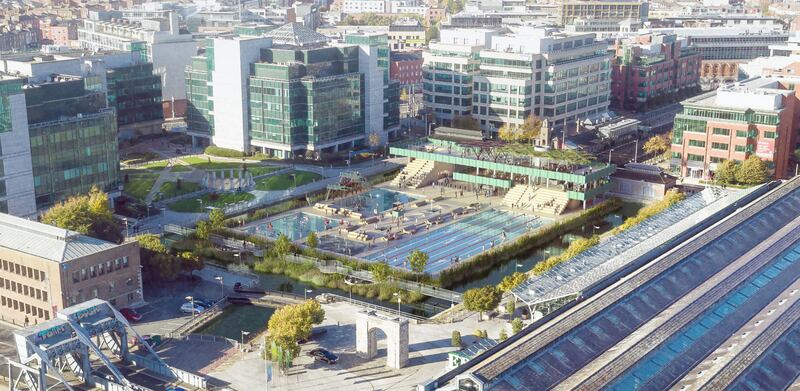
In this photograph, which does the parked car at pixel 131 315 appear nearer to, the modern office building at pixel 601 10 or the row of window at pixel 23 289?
the row of window at pixel 23 289

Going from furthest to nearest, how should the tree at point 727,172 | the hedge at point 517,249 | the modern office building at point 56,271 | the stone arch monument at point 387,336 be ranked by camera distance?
the tree at point 727,172 → the hedge at point 517,249 → the modern office building at point 56,271 → the stone arch monument at point 387,336

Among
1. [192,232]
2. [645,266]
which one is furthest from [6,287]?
[645,266]

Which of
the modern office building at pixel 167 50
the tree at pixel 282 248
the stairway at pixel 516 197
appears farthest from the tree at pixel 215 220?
the modern office building at pixel 167 50

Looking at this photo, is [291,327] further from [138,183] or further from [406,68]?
[406,68]

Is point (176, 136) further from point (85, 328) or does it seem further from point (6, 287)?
point (85, 328)

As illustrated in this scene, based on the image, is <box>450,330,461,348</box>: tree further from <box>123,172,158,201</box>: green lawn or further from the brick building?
the brick building

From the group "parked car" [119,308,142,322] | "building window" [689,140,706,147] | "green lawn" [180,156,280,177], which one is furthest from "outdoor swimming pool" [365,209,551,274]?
"green lawn" [180,156,280,177]

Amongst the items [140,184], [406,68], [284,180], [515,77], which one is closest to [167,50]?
[140,184]
